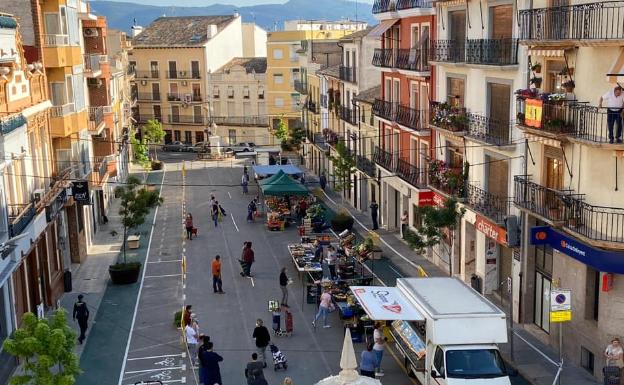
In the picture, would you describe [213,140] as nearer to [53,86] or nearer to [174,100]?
[174,100]

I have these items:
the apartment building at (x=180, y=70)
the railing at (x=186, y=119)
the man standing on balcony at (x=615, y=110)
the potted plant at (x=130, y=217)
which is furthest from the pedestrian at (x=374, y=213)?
the railing at (x=186, y=119)

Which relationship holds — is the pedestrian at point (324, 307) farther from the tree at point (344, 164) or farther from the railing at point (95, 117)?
the tree at point (344, 164)

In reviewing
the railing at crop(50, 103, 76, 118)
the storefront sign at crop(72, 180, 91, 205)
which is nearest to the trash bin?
the storefront sign at crop(72, 180, 91, 205)

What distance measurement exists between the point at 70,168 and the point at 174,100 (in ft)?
191

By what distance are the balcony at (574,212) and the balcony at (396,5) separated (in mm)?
13265

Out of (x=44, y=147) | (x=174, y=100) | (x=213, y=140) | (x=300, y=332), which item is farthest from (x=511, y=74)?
(x=174, y=100)

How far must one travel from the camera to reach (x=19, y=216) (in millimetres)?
25391

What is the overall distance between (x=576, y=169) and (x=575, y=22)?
4198 millimetres

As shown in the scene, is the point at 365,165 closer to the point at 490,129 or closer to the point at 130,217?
the point at 130,217

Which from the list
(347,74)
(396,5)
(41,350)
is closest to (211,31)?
(347,74)

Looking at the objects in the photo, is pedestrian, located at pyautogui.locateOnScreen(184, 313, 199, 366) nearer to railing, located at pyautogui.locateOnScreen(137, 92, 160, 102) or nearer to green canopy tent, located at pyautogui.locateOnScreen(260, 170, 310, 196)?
green canopy tent, located at pyautogui.locateOnScreen(260, 170, 310, 196)

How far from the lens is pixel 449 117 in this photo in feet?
103

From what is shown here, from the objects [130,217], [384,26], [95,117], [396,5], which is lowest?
[130,217]

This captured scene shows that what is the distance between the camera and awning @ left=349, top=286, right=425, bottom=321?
2092 centimetres
